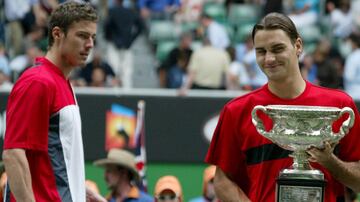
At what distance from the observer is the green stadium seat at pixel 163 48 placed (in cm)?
1703

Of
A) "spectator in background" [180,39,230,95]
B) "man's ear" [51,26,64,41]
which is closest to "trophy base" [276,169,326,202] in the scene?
"man's ear" [51,26,64,41]

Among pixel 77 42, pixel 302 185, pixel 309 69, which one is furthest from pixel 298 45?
pixel 309 69

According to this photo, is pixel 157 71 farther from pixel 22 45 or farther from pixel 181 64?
pixel 22 45

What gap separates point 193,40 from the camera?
1703 centimetres

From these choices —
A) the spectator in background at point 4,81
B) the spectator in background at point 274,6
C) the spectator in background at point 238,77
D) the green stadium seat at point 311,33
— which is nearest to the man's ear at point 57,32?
the spectator in background at point 4,81

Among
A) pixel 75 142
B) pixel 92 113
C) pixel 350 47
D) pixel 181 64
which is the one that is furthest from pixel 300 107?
pixel 350 47

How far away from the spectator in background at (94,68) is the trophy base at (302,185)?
10.3 meters

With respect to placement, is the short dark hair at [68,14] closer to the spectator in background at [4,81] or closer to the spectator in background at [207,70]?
the spectator in background at [4,81]

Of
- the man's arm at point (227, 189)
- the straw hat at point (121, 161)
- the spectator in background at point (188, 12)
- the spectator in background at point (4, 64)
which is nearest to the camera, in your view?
the man's arm at point (227, 189)

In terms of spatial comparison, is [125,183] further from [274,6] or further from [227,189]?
[274,6]

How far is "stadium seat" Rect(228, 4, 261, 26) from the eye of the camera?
59.5 ft

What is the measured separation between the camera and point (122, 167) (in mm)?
9094

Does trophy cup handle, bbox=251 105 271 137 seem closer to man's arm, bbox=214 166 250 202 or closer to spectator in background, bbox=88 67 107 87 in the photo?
man's arm, bbox=214 166 250 202

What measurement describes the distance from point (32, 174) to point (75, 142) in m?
0.25
